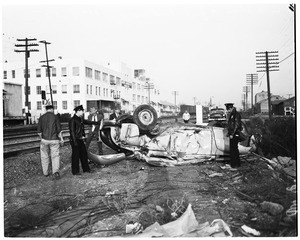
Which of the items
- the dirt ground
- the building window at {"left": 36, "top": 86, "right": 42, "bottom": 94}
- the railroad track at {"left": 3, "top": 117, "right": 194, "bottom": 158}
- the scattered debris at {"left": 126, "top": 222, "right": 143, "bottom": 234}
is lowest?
the scattered debris at {"left": 126, "top": 222, "right": 143, "bottom": 234}

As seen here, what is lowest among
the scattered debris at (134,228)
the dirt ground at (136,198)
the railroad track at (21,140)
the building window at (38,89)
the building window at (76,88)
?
the scattered debris at (134,228)

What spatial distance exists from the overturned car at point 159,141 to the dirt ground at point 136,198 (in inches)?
16.2

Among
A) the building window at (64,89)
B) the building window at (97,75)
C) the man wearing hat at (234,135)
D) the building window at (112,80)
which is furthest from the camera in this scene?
the building window at (112,80)

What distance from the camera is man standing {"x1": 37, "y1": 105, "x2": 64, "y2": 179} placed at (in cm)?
504

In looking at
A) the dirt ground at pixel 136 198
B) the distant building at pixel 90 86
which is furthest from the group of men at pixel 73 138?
the distant building at pixel 90 86

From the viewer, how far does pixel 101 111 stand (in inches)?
273

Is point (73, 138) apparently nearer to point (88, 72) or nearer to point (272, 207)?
point (88, 72)

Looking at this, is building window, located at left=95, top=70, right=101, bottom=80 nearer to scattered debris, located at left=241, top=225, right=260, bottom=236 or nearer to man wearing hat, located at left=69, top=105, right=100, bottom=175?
man wearing hat, located at left=69, top=105, right=100, bottom=175

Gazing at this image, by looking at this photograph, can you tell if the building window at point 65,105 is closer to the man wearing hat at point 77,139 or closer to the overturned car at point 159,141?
the overturned car at point 159,141

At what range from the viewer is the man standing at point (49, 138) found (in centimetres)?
504

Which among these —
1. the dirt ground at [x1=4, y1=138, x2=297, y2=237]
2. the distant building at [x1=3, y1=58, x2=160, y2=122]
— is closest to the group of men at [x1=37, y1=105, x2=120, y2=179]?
the dirt ground at [x1=4, y1=138, x2=297, y2=237]

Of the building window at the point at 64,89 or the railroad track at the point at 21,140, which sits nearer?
the railroad track at the point at 21,140

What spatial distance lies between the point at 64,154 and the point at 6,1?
4.08 m

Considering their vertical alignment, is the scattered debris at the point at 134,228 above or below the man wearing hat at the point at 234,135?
below
